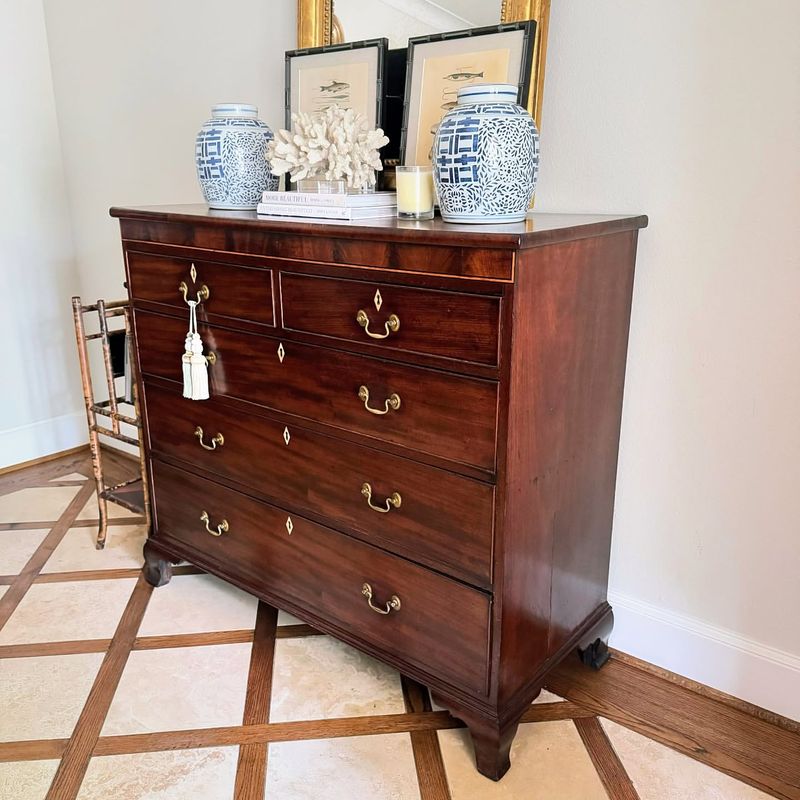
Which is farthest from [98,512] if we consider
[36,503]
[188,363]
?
[188,363]

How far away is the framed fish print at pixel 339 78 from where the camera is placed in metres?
1.82

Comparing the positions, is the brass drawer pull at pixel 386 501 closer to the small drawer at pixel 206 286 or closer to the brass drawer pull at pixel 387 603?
the brass drawer pull at pixel 387 603

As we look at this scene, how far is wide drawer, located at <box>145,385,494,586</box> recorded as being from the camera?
4.54 feet

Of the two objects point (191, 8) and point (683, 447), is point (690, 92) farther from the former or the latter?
point (191, 8)

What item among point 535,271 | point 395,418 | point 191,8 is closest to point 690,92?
point 535,271

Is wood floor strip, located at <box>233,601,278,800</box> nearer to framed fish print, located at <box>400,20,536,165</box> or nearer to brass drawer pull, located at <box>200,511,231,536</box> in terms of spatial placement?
brass drawer pull, located at <box>200,511,231,536</box>

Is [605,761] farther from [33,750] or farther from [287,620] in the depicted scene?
[33,750]

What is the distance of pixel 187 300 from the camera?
1766 millimetres

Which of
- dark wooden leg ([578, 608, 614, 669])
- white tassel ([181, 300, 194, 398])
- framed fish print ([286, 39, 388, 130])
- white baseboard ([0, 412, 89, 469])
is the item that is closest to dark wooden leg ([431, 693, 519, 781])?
dark wooden leg ([578, 608, 614, 669])

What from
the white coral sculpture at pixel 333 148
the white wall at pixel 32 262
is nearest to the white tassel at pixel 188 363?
the white coral sculpture at pixel 333 148

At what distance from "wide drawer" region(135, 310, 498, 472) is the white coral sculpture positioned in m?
0.39

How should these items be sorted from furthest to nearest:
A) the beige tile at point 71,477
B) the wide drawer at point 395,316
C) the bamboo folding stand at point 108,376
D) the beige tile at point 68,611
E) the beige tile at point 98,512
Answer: the beige tile at point 71,477 < the beige tile at point 98,512 < the bamboo folding stand at point 108,376 < the beige tile at point 68,611 < the wide drawer at point 395,316

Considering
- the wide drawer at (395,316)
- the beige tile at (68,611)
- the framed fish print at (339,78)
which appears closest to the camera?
the wide drawer at (395,316)

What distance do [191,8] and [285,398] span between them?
4.77 feet
